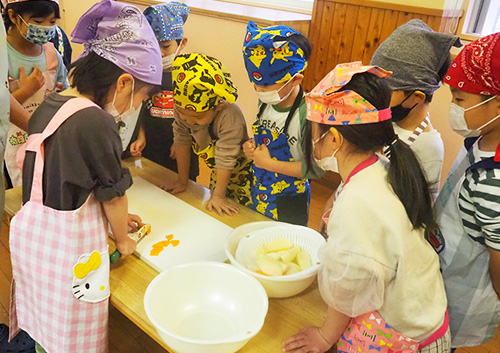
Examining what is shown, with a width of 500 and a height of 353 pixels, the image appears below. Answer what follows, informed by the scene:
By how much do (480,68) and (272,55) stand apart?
2.03 feet

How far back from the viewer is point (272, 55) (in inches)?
52.7

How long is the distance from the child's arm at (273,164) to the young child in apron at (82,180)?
486mm

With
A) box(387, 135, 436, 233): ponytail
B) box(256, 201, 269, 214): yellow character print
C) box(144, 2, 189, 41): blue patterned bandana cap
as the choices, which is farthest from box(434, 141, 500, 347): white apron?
box(144, 2, 189, 41): blue patterned bandana cap

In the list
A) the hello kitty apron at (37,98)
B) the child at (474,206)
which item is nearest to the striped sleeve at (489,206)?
the child at (474,206)

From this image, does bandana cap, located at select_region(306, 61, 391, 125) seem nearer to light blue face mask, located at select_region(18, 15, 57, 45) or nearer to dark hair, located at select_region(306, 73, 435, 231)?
dark hair, located at select_region(306, 73, 435, 231)

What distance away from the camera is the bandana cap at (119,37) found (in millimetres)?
1061

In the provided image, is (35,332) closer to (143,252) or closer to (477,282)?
(143,252)

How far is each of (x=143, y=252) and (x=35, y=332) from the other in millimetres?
388

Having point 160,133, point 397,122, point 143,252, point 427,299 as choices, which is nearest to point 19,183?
point 160,133

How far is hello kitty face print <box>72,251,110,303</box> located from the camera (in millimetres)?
1069

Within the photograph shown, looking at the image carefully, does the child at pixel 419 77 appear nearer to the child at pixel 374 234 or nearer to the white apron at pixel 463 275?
the white apron at pixel 463 275

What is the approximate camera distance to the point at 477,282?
1013mm

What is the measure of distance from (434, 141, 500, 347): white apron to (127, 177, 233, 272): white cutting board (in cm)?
60

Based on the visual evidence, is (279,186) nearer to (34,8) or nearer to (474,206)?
(474,206)
